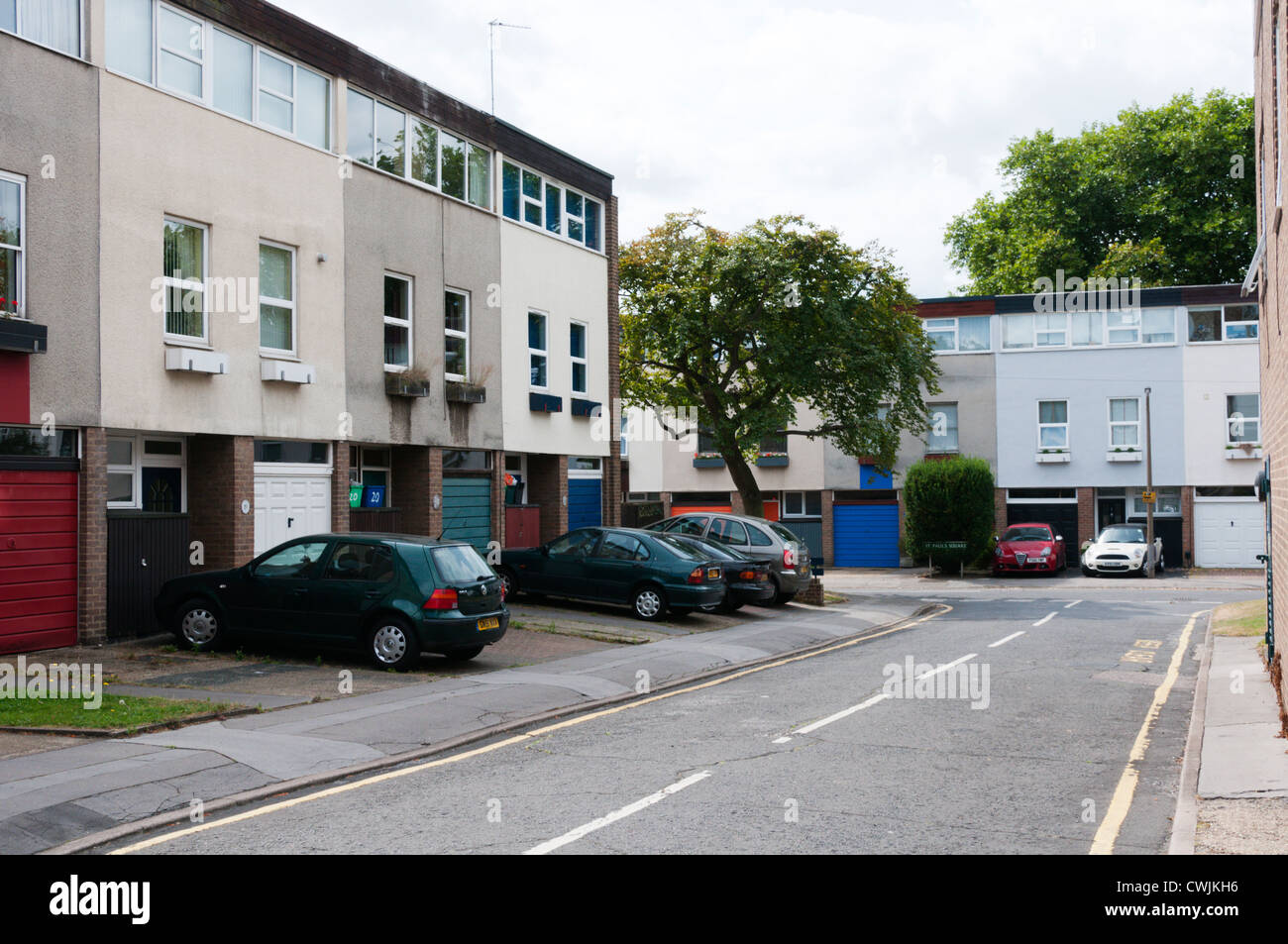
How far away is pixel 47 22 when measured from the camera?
49.1ft

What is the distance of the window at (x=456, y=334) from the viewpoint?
75.7 ft

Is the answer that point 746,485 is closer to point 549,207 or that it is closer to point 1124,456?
point 549,207

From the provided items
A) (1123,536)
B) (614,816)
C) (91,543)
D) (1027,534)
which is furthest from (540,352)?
(1123,536)

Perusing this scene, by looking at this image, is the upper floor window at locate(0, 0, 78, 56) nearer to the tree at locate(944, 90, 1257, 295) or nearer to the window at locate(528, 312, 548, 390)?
the window at locate(528, 312, 548, 390)

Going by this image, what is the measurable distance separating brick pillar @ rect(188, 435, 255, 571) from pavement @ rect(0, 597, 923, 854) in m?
3.16

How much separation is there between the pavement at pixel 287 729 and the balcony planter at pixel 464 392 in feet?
20.2

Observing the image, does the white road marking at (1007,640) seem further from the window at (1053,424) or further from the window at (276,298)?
the window at (1053,424)

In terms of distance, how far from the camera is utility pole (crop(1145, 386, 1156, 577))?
3784 cm

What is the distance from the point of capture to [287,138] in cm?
1900

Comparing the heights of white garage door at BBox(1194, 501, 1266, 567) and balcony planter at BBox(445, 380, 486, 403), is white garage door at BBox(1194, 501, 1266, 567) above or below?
below

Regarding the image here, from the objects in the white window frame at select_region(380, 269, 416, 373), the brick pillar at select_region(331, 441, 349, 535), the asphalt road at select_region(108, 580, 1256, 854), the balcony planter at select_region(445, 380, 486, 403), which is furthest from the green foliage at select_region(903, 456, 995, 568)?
the brick pillar at select_region(331, 441, 349, 535)

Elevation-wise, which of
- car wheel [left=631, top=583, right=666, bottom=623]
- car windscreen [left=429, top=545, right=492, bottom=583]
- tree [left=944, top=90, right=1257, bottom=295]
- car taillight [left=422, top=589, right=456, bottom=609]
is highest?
tree [left=944, top=90, right=1257, bottom=295]

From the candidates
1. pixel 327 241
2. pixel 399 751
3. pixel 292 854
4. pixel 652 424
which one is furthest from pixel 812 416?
pixel 292 854

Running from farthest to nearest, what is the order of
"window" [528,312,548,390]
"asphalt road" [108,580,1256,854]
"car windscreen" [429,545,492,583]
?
1. "window" [528,312,548,390]
2. "car windscreen" [429,545,492,583]
3. "asphalt road" [108,580,1256,854]
